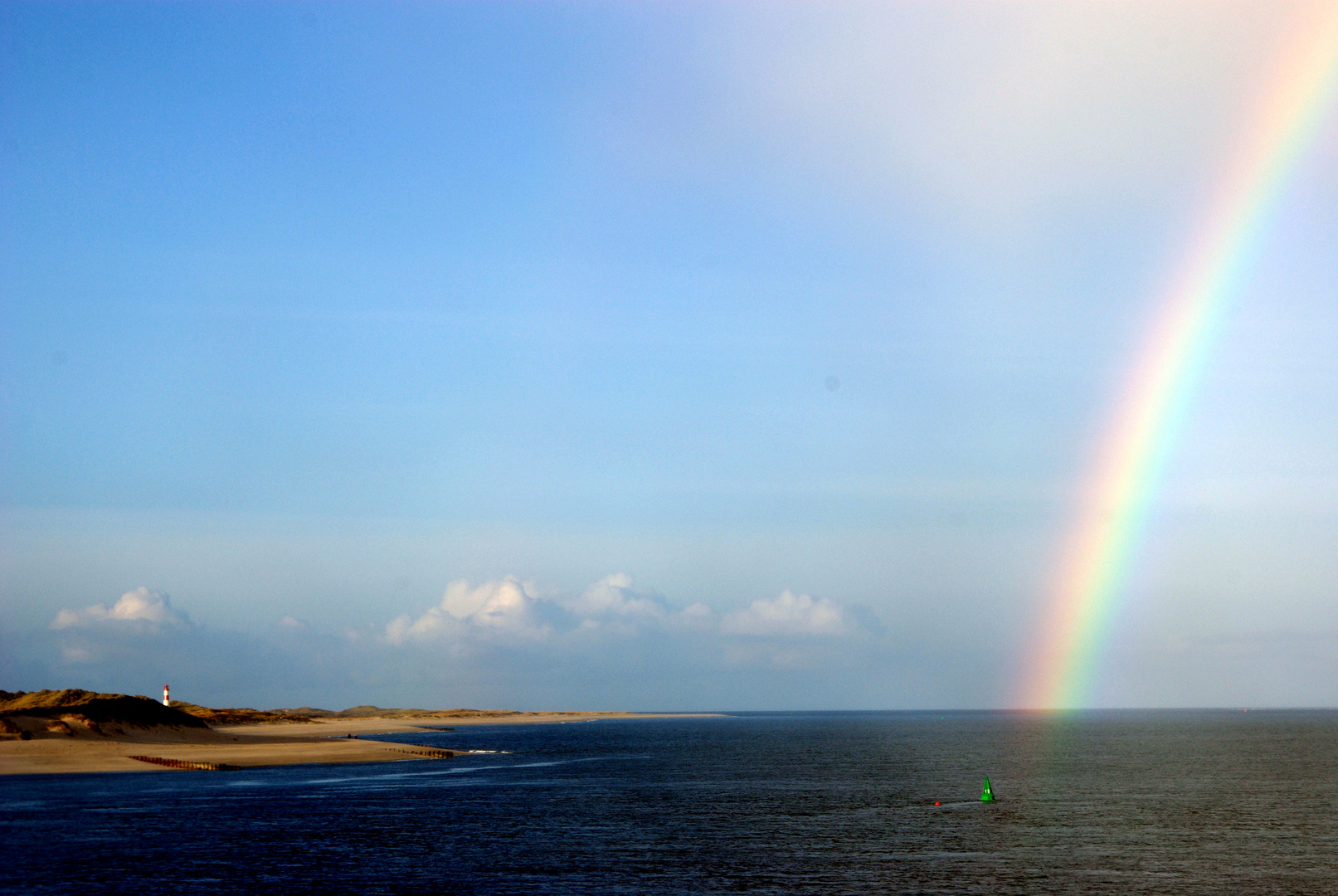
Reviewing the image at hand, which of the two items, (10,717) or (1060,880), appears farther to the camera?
(10,717)

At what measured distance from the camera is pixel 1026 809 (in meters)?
90.4

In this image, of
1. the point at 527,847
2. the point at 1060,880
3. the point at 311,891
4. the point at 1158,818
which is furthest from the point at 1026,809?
the point at 311,891

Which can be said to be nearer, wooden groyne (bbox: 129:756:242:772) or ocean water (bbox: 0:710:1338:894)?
ocean water (bbox: 0:710:1338:894)

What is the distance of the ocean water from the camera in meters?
57.4

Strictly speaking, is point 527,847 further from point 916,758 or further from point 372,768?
point 916,758

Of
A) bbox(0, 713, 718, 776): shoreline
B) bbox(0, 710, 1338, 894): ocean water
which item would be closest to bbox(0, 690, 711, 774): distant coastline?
bbox(0, 713, 718, 776): shoreline

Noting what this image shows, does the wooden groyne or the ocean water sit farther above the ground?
the ocean water

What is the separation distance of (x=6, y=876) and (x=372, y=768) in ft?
254

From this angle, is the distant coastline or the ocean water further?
the distant coastline

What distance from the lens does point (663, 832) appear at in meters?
76.6

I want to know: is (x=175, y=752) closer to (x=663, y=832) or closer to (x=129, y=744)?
(x=129, y=744)

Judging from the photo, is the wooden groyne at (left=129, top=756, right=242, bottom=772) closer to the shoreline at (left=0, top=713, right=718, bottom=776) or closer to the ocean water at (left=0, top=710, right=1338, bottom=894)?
the shoreline at (left=0, top=713, right=718, bottom=776)

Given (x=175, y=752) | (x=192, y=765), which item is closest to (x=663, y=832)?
(x=192, y=765)

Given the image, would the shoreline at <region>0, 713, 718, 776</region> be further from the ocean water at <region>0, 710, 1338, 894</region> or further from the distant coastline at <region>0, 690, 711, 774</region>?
the ocean water at <region>0, 710, 1338, 894</region>
